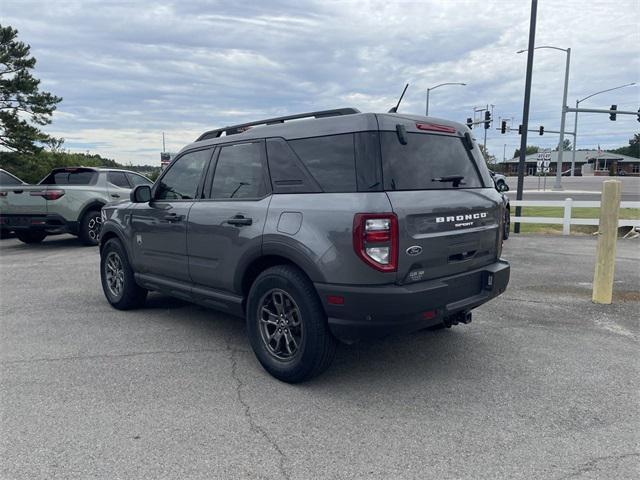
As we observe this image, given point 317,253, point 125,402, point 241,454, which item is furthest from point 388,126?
point 125,402

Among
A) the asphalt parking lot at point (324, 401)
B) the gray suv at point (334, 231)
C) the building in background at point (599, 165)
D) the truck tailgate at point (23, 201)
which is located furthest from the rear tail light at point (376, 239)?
the building in background at point (599, 165)

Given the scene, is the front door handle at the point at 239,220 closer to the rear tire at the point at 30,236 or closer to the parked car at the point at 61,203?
the parked car at the point at 61,203

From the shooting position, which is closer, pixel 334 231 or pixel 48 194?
pixel 334 231

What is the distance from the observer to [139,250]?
542 centimetres

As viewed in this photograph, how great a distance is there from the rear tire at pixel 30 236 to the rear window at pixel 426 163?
→ 427 inches

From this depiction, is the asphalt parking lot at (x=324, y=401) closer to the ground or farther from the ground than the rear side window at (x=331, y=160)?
closer to the ground

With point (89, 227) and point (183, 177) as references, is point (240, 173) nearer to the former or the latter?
point (183, 177)

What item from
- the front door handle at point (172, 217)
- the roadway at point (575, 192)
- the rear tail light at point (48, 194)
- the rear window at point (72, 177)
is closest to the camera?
the front door handle at point (172, 217)

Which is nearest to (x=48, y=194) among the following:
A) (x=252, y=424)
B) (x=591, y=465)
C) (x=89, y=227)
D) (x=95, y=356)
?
(x=89, y=227)

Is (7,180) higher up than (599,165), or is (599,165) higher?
(599,165)

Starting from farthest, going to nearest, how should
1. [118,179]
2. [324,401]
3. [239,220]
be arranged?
[118,179] → [239,220] → [324,401]

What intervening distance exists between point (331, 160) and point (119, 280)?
3603 mm

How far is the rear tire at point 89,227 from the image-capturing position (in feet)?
35.3

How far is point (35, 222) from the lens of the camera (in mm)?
10383
